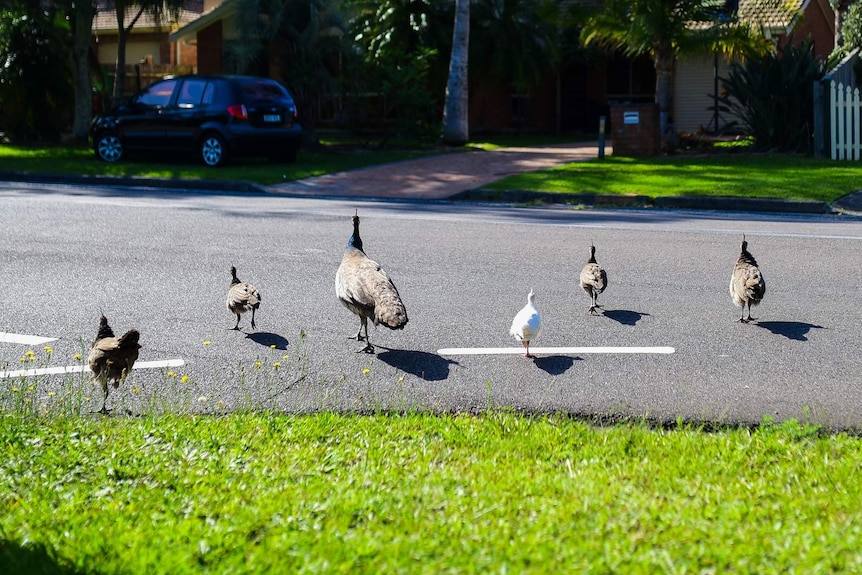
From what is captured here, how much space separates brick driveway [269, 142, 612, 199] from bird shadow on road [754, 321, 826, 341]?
966cm

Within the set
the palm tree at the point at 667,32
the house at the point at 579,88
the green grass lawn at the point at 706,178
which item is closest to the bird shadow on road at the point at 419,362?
the green grass lawn at the point at 706,178

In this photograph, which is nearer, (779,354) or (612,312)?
(779,354)

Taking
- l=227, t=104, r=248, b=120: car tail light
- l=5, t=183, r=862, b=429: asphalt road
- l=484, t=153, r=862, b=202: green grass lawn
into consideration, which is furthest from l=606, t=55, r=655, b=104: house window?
l=5, t=183, r=862, b=429: asphalt road

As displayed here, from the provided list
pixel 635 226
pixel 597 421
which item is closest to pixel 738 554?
pixel 597 421

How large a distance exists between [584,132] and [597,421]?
29627 mm

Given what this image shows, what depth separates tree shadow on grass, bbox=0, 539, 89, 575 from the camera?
377 centimetres

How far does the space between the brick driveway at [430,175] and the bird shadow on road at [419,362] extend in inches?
398

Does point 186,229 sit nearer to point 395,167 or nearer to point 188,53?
point 395,167

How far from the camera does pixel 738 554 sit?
380 centimetres

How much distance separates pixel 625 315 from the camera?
812 centimetres

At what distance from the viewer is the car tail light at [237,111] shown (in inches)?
821

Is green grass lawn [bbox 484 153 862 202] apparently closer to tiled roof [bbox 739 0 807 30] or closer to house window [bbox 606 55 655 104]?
tiled roof [bbox 739 0 807 30]

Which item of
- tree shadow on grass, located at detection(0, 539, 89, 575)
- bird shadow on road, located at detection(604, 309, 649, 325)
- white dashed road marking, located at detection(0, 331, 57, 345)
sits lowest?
tree shadow on grass, located at detection(0, 539, 89, 575)

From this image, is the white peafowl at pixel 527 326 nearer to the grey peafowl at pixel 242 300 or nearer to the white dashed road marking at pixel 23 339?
the grey peafowl at pixel 242 300
